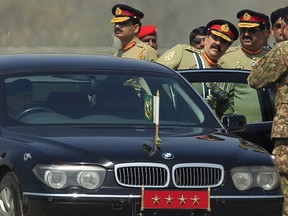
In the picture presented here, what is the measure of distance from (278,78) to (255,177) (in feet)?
4.08

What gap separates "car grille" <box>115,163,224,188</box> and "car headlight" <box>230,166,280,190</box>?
0.12 metres

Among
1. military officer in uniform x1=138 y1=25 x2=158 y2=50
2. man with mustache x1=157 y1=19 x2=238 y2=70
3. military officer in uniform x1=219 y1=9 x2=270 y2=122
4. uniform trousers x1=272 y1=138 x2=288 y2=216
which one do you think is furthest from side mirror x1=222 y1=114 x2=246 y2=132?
military officer in uniform x1=138 y1=25 x2=158 y2=50

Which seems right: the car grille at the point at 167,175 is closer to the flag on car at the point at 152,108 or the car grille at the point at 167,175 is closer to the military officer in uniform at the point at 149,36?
the flag on car at the point at 152,108

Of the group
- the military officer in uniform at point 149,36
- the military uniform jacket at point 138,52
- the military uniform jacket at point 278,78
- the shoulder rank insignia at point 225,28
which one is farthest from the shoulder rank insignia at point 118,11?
the military uniform jacket at point 278,78

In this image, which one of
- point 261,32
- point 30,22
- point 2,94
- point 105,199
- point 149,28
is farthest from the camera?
point 30,22

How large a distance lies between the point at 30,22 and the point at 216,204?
29491mm

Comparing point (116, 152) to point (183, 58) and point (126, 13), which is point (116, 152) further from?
point (126, 13)

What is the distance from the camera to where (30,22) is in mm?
36656

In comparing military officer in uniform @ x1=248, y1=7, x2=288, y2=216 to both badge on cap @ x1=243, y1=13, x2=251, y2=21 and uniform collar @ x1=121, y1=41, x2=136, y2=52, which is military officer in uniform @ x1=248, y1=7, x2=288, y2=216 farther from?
uniform collar @ x1=121, y1=41, x2=136, y2=52

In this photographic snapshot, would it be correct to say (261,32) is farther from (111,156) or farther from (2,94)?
(111,156)

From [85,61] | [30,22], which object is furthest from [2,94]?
[30,22]

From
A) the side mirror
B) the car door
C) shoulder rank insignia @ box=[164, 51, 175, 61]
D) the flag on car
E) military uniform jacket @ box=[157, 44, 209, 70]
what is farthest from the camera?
shoulder rank insignia @ box=[164, 51, 175, 61]

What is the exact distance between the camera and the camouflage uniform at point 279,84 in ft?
Result: 28.9

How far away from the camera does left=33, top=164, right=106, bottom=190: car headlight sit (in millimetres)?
7422
